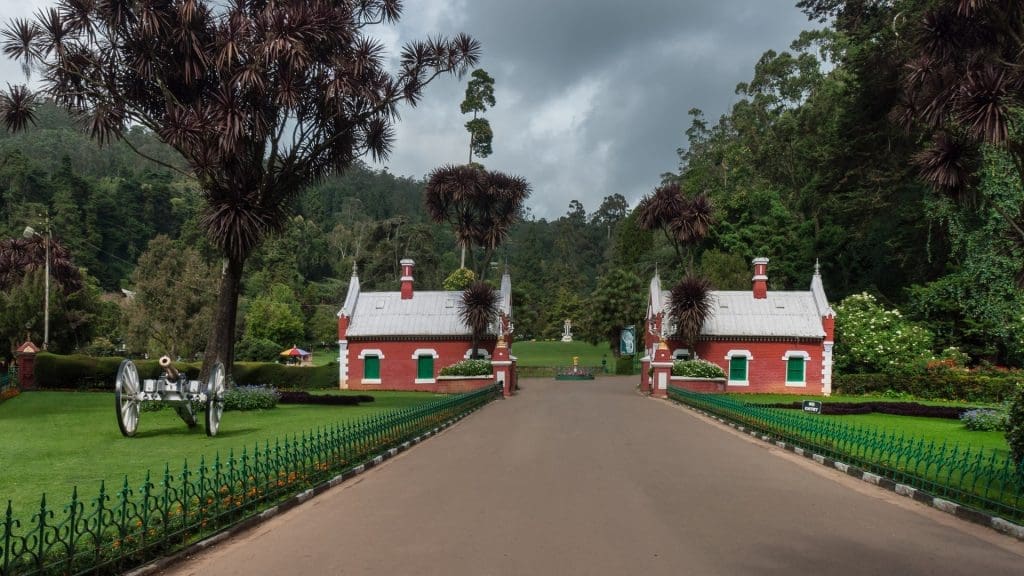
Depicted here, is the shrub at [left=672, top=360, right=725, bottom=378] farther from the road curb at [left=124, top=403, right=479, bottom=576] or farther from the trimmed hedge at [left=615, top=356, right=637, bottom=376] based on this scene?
the trimmed hedge at [left=615, top=356, right=637, bottom=376]

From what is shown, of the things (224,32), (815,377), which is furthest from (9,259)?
(815,377)

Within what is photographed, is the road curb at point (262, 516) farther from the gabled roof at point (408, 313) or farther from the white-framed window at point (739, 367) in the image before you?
the white-framed window at point (739, 367)

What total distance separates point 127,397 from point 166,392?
Answer: 0.67 meters

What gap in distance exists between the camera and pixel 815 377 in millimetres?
35219

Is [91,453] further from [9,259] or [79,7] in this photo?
[9,259]

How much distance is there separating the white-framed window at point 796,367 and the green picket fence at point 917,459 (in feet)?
49.9

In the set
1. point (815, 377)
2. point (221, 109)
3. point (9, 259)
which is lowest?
point (815, 377)

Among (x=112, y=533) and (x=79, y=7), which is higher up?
(x=79, y=7)

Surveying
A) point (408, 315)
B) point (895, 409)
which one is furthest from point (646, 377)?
point (895, 409)

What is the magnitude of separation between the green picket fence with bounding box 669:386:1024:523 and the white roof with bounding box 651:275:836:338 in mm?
14823

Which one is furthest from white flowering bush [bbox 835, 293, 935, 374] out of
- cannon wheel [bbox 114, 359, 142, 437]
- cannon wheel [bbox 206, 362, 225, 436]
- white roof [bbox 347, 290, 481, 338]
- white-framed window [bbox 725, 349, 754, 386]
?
cannon wheel [bbox 114, 359, 142, 437]

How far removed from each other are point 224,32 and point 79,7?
3.69 metres

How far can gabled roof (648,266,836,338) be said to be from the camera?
117 feet

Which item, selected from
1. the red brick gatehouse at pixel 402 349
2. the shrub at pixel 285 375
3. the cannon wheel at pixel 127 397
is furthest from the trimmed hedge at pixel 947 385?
the cannon wheel at pixel 127 397
